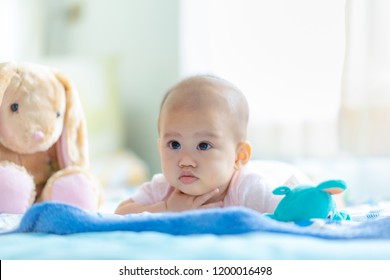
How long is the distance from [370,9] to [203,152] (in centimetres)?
126

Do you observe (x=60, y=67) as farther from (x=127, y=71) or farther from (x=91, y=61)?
(x=127, y=71)

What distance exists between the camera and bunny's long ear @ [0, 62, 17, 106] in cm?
155

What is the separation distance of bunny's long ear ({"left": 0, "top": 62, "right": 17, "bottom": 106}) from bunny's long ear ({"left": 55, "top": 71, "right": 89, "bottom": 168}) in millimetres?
139

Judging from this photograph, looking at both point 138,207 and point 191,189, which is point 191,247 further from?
point 138,207

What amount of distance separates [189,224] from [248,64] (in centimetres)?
177

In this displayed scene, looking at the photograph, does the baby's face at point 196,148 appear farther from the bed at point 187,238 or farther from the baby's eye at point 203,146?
the bed at point 187,238

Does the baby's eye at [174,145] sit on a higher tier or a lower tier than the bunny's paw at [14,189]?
higher

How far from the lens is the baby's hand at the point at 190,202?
1.43m

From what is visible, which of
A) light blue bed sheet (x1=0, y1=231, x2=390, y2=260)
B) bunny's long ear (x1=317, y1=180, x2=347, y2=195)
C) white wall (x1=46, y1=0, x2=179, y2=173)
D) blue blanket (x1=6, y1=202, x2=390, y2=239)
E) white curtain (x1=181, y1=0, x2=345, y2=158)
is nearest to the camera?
light blue bed sheet (x1=0, y1=231, x2=390, y2=260)

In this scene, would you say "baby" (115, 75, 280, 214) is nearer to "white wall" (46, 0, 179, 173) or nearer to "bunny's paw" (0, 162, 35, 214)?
"bunny's paw" (0, 162, 35, 214)

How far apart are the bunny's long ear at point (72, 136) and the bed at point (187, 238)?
436 millimetres

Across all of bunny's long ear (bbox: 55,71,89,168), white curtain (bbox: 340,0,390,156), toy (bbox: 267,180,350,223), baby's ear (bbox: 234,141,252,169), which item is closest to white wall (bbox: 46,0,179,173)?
white curtain (bbox: 340,0,390,156)

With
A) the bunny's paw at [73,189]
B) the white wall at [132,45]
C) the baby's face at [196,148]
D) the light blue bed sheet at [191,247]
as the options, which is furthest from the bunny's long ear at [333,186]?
the white wall at [132,45]
